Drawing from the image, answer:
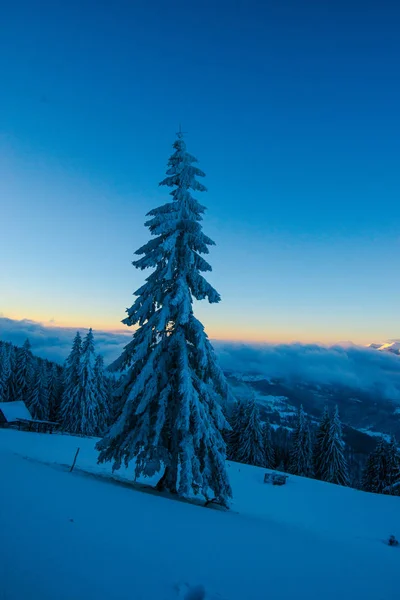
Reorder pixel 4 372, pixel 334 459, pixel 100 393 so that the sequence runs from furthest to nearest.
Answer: pixel 4 372, pixel 100 393, pixel 334 459

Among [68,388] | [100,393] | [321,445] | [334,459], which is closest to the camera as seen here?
[334,459]

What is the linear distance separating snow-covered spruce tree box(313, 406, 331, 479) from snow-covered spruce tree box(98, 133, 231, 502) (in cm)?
3931

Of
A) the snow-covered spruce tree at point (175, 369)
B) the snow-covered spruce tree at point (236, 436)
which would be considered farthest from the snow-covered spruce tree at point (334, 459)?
the snow-covered spruce tree at point (175, 369)

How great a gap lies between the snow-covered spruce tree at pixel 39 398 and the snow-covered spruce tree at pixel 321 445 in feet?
149

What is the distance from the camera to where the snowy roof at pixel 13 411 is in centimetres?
4428

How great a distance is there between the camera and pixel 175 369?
14125 millimetres

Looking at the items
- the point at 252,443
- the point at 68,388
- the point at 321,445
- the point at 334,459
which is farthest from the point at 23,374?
the point at 334,459

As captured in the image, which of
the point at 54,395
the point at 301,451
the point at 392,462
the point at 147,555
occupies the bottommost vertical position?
the point at 301,451

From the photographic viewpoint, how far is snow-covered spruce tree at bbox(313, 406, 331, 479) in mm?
46594

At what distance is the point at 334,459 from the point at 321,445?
9.16 feet

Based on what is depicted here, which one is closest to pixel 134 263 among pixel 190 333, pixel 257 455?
pixel 190 333

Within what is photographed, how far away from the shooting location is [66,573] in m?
4.45

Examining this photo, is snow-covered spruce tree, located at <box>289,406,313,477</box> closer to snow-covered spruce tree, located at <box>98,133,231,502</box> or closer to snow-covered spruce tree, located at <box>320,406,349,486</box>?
snow-covered spruce tree, located at <box>320,406,349,486</box>

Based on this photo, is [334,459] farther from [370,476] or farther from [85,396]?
[85,396]
